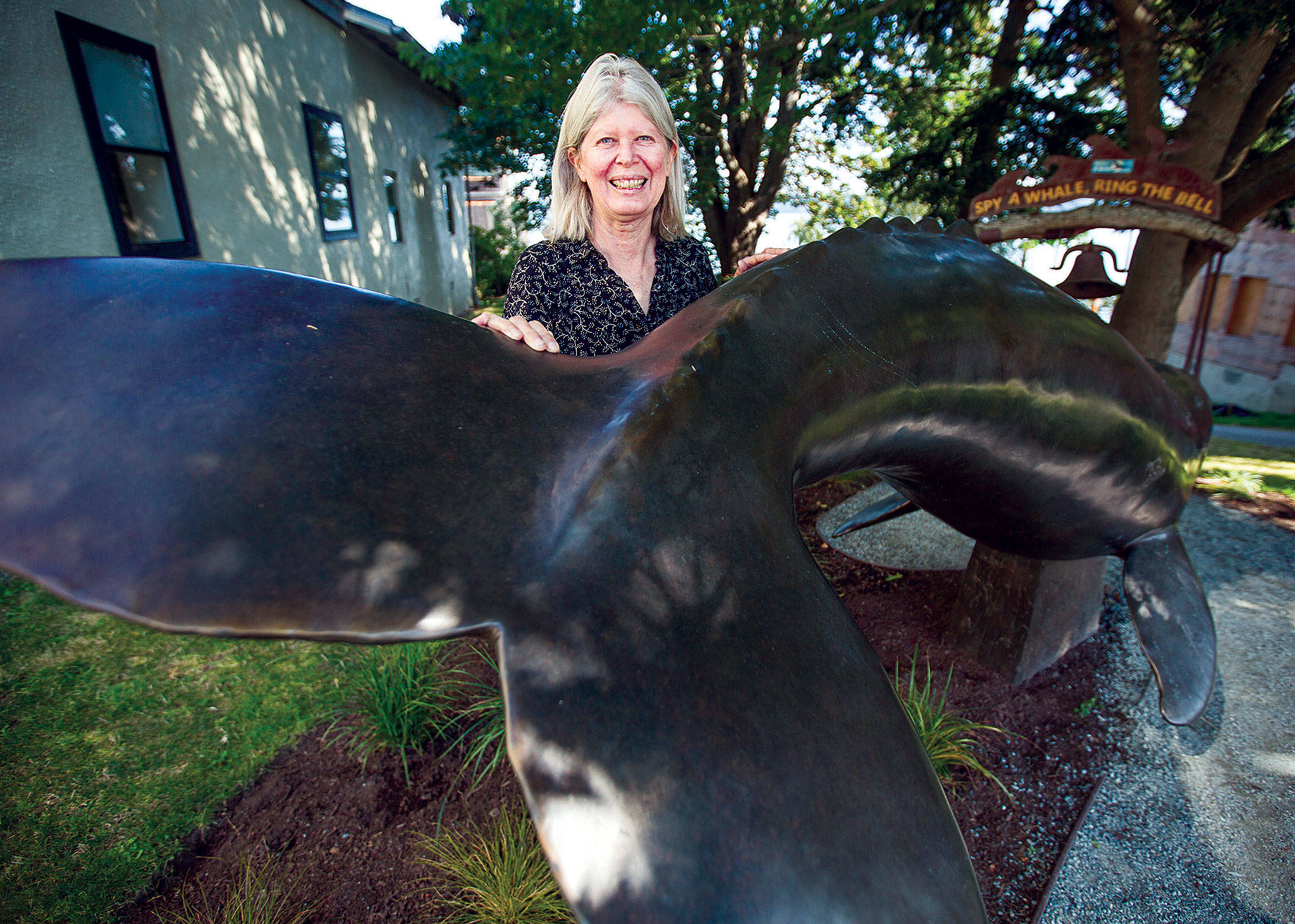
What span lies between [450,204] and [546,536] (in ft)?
53.8

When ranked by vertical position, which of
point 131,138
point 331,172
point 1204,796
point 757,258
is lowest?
point 1204,796

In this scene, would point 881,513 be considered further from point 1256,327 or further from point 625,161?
point 1256,327

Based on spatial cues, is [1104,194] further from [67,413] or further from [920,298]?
[67,413]

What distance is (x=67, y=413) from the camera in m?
0.73

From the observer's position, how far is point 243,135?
7.08 m

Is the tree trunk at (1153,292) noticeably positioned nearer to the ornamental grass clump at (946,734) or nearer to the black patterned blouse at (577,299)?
the ornamental grass clump at (946,734)

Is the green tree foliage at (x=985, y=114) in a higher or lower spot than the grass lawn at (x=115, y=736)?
higher

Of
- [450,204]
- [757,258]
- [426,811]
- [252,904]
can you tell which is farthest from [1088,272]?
[450,204]

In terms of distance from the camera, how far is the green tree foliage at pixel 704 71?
18.2 feet

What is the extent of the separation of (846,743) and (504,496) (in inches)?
22.0

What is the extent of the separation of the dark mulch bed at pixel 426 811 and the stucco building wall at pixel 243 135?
13.0ft

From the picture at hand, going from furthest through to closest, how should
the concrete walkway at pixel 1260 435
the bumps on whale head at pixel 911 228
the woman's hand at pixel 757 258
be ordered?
the concrete walkway at pixel 1260 435, the woman's hand at pixel 757 258, the bumps on whale head at pixel 911 228

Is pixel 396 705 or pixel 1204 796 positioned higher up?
pixel 396 705

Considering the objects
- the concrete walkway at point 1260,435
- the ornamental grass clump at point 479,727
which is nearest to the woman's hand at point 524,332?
the ornamental grass clump at point 479,727
